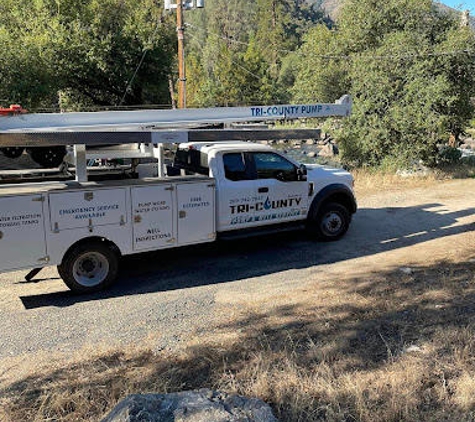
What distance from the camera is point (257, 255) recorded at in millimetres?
8555

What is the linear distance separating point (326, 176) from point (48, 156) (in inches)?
203

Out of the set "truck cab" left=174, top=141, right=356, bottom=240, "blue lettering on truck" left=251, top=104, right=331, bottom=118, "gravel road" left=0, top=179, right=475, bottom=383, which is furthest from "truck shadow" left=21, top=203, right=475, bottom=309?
"blue lettering on truck" left=251, top=104, right=331, bottom=118

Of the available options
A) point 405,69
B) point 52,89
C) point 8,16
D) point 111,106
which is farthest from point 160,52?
point 405,69

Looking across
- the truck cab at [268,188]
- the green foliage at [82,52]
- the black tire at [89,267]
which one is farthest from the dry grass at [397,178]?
the green foliage at [82,52]

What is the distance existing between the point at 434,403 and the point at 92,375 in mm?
2877

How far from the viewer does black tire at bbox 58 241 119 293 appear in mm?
6500

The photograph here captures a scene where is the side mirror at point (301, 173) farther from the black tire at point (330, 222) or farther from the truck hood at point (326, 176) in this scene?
the black tire at point (330, 222)

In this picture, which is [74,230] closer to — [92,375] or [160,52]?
[92,375]

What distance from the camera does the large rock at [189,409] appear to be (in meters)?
2.96

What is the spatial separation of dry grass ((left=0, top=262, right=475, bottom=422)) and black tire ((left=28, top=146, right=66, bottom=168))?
14.8 ft

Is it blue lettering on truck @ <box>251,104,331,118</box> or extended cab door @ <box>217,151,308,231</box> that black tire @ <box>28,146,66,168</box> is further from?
blue lettering on truck @ <box>251,104,331,118</box>

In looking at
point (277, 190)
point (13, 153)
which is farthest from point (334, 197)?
point (13, 153)

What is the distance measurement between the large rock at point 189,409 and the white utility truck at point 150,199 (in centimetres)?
367

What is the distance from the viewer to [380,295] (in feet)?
19.9
